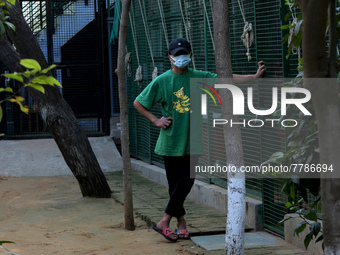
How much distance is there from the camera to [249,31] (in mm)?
6285

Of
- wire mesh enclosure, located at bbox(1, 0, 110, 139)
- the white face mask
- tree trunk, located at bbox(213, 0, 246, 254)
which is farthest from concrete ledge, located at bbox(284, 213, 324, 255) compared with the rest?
wire mesh enclosure, located at bbox(1, 0, 110, 139)

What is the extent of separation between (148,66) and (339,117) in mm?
8014

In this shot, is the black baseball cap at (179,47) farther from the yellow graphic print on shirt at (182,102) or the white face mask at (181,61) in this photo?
the yellow graphic print on shirt at (182,102)

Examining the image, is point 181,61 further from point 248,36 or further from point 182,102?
point 248,36

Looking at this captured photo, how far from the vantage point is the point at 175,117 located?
5535 millimetres

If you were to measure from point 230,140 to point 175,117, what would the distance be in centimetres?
124

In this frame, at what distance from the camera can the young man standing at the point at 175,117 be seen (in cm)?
551

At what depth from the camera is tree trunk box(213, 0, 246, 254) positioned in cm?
436

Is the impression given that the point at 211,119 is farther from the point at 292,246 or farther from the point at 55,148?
the point at 55,148

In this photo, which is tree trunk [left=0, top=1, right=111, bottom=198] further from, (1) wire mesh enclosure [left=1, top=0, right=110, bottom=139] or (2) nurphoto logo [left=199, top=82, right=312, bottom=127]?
(1) wire mesh enclosure [left=1, top=0, right=110, bottom=139]

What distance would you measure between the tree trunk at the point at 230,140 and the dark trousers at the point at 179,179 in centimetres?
116

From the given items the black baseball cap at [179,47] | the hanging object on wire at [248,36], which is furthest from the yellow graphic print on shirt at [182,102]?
the hanging object on wire at [248,36]

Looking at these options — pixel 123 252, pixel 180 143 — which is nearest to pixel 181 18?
pixel 180 143

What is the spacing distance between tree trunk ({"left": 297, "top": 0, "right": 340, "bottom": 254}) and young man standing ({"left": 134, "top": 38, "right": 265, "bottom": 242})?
3173 mm
